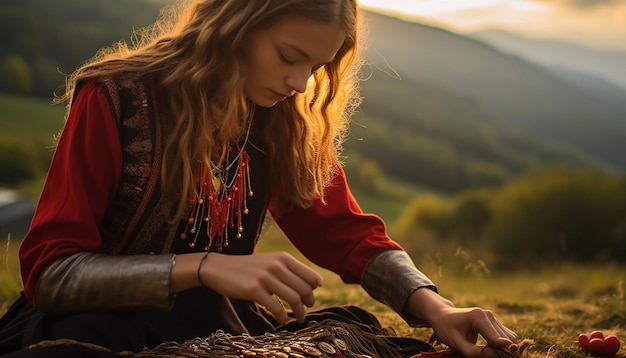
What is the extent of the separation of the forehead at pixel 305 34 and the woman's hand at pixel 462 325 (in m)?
0.85

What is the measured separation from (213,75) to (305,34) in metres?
0.31

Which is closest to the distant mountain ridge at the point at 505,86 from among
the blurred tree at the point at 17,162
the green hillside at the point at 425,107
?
the green hillside at the point at 425,107

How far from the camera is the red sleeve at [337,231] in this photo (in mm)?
2674

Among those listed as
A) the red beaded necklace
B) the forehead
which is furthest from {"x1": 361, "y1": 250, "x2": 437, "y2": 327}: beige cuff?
the forehead

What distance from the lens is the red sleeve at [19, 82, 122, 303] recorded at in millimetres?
2061

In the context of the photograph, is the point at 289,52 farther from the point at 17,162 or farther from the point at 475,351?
the point at 17,162

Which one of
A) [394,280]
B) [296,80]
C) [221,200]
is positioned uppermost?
[296,80]

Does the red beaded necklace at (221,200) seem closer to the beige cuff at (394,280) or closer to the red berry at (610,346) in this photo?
the beige cuff at (394,280)

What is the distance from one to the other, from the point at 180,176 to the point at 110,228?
10.4 inches

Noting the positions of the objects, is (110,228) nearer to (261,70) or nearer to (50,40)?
(261,70)

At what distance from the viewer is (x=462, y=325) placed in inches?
91.0

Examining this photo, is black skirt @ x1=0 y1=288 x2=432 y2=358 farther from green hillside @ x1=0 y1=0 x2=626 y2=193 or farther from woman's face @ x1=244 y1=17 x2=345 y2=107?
green hillside @ x1=0 y1=0 x2=626 y2=193

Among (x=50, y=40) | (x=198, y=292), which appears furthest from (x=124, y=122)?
(x=50, y=40)

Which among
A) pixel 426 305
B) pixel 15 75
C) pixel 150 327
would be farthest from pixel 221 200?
pixel 15 75
